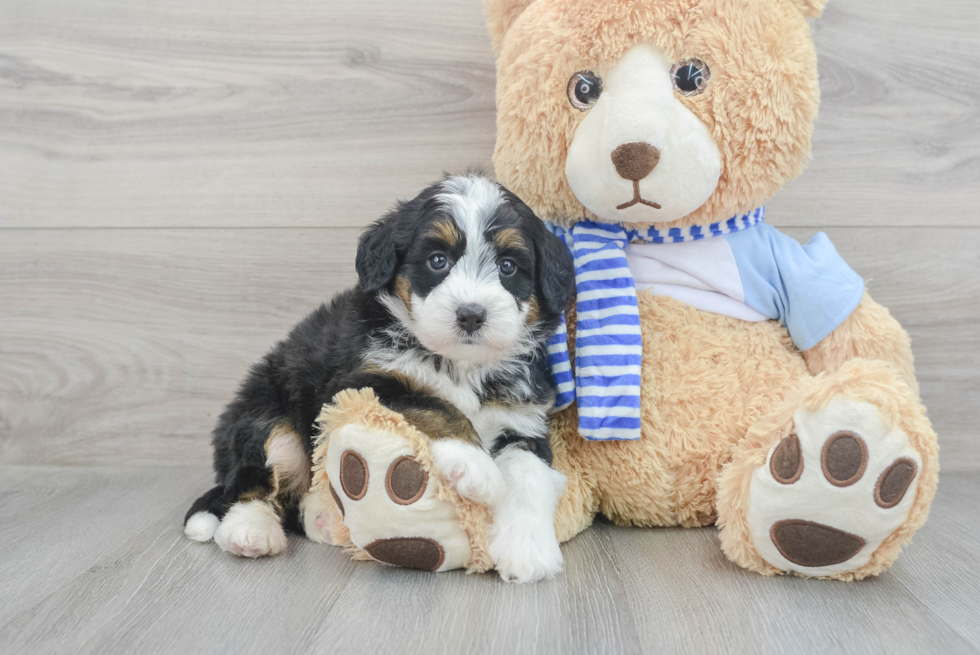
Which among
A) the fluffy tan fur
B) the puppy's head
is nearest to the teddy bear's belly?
the fluffy tan fur

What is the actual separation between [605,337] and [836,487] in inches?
23.5

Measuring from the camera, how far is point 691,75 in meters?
1.75

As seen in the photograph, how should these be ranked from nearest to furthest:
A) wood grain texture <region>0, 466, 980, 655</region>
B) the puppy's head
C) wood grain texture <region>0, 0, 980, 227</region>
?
wood grain texture <region>0, 466, 980, 655</region>, the puppy's head, wood grain texture <region>0, 0, 980, 227</region>

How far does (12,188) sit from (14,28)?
1.70 ft

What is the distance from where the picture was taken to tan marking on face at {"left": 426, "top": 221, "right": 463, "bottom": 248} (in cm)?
162

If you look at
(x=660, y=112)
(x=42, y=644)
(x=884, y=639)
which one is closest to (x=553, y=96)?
(x=660, y=112)

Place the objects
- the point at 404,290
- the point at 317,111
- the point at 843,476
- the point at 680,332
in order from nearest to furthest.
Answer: the point at 843,476 → the point at 404,290 → the point at 680,332 → the point at 317,111

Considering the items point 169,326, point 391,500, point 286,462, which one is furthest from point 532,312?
point 169,326

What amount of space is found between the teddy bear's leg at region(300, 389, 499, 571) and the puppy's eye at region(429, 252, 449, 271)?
303 millimetres

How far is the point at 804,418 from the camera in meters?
1.51

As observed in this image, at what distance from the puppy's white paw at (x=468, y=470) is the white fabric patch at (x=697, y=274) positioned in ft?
2.29

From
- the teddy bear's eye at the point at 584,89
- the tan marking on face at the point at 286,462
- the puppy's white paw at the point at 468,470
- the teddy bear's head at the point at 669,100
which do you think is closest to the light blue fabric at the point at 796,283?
the teddy bear's head at the point at 669,100

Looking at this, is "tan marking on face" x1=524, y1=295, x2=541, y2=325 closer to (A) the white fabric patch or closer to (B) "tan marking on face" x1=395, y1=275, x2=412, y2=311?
(B) "tan marking on face" x1=395, y1=275, x2=412, y2=311

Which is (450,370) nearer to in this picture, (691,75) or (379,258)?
(379,258)
